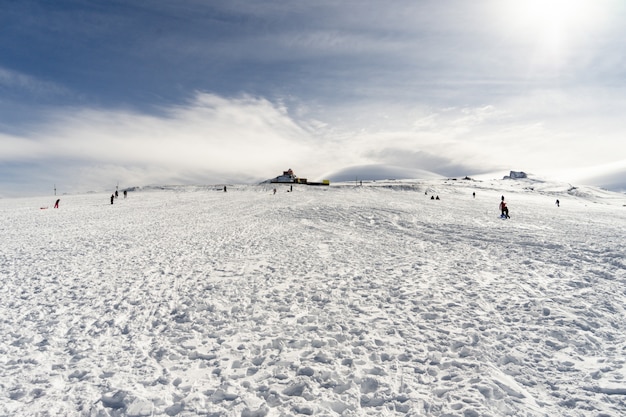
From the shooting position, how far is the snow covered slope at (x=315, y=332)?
5.71 metres

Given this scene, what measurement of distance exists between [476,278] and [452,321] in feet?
14.1

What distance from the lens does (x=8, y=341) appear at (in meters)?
7.67

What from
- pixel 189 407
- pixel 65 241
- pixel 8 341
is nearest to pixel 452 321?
pixel 189 407

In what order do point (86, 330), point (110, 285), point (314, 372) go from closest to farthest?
point (314, 372) → point (86, 330) → point (110, 285)

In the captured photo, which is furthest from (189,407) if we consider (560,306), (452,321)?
(560,306)

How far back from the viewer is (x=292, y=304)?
9.99m

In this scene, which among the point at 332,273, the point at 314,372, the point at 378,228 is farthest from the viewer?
the point at 378,228

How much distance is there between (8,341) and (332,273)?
963cm

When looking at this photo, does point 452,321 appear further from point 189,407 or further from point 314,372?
point 189,407

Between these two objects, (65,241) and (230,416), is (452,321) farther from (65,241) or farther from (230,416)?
(65,241)

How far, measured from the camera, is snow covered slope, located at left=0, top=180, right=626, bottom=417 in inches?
225

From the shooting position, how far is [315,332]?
8.19 m

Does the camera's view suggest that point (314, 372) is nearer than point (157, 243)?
Yes

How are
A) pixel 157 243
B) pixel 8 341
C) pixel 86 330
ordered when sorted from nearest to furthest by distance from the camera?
pixel 8 341 → pixel 86 330 → pixel 157 243
